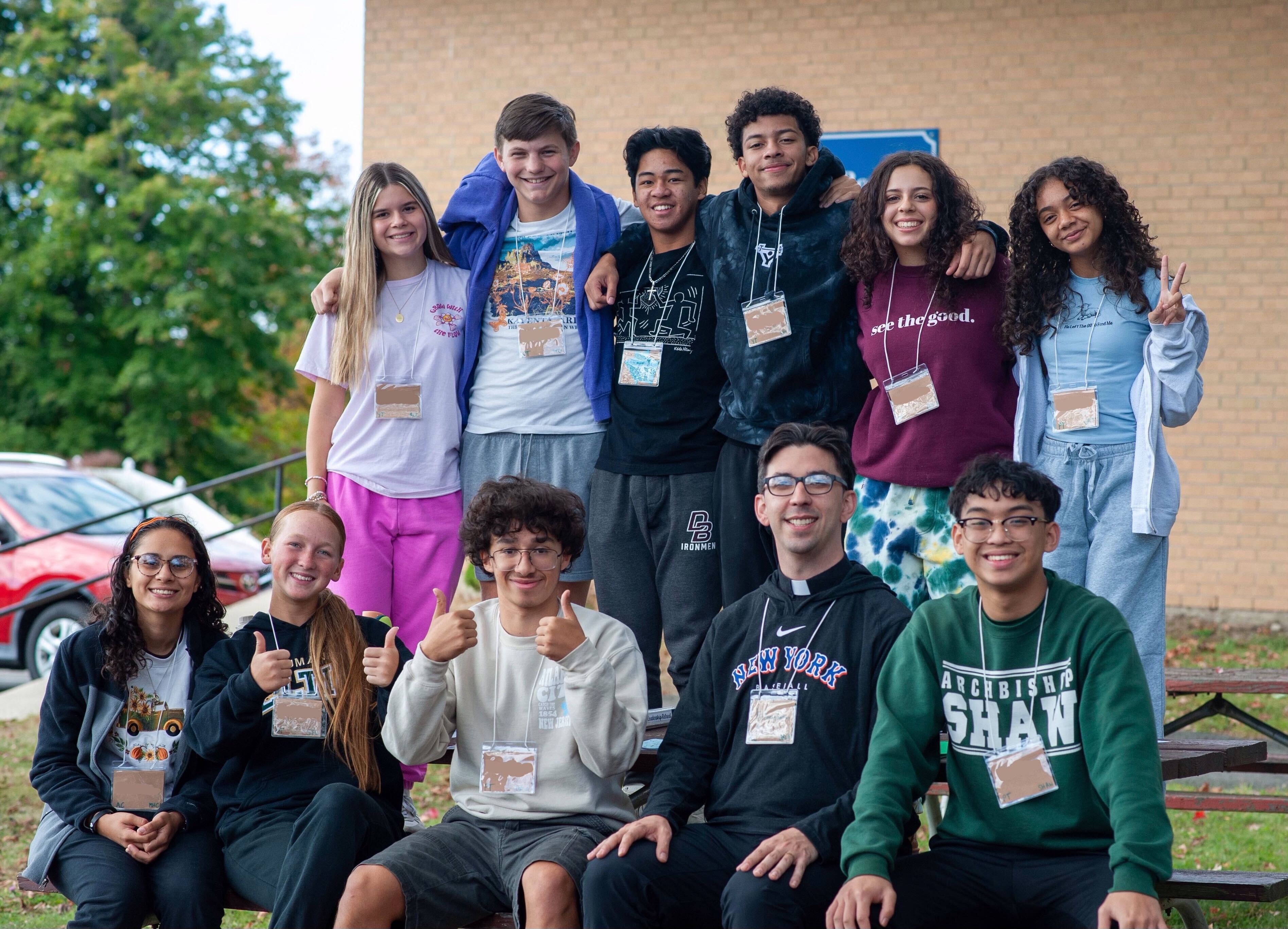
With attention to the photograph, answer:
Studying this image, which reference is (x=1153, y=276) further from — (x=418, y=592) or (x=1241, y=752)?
(x=418, y=592)

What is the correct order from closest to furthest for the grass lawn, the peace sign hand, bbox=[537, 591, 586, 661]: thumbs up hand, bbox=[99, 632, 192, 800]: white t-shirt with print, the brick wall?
bbox=[537, 591, 586, 661]: thumbs up hand, the peace sign hand, bbox=[99, 632, 192, 800]: white t-shirt with print, the grass lawn, the brick wall

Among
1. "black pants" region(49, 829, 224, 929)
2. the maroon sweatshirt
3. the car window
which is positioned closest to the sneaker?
"black pants" region(49, 829, 224, 929)

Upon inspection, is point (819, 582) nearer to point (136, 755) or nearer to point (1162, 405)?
point (1162, 405)

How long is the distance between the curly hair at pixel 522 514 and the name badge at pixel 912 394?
101 cm

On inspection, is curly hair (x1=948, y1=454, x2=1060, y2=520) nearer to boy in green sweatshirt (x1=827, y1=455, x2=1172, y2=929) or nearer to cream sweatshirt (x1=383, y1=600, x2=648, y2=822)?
boy in green sweatshirt (x1=827, y1=455, x2=1172, y2=929)

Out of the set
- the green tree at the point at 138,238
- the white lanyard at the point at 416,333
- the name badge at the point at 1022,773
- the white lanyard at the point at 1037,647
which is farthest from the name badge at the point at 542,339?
the green tree at the point at 138,238

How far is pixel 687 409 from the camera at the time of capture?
3.93 metres

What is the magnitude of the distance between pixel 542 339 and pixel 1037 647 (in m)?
1.98

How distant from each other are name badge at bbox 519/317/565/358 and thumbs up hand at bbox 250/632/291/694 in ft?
4.42

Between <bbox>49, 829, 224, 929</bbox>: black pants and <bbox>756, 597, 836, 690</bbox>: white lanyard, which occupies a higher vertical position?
<bbox>756, 597, 836, 690</bbox>: white lanyard

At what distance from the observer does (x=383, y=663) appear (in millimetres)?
3334

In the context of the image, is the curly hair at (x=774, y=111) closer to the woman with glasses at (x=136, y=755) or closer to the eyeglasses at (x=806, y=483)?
the eyeglasses at (x=806, y=483)

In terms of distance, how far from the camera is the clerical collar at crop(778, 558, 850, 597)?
3191 millimetres

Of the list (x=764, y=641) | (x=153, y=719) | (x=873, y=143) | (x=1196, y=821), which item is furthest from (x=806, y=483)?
(x=873, y=143)
